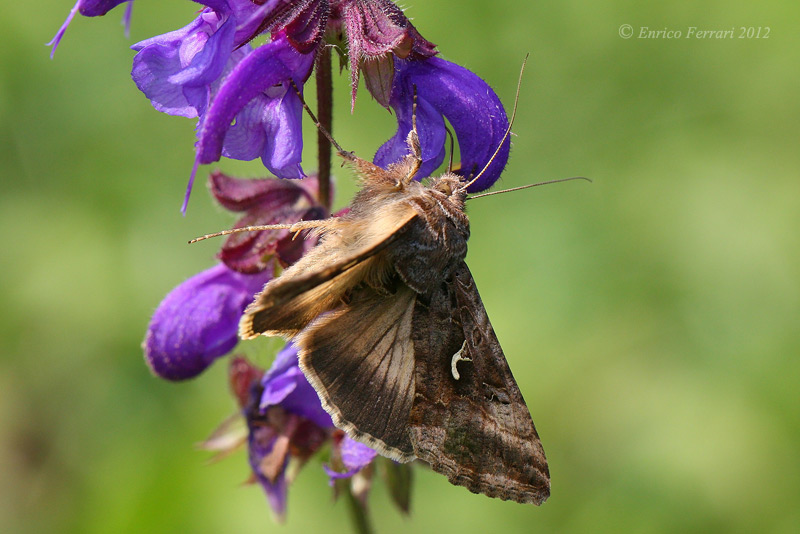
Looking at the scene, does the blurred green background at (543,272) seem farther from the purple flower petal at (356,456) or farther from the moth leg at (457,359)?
the moth leg at (457,359)

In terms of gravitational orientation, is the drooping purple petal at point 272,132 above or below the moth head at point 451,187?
above

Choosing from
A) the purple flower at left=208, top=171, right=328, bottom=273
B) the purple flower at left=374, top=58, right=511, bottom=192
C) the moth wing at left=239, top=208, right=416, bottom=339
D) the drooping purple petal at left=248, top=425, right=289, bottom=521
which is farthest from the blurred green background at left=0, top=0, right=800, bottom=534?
the purple flower at left=374, top=58, right=511, bottom=192

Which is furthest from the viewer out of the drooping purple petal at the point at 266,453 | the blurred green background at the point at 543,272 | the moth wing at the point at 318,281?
the blurred green background at the point at 543,272

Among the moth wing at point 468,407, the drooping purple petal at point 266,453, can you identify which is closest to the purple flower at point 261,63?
the moth wing at point 468,407

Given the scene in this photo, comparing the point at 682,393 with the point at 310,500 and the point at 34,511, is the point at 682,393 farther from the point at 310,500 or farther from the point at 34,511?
the point at 34,511

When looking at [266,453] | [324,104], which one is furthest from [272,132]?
[266,453]

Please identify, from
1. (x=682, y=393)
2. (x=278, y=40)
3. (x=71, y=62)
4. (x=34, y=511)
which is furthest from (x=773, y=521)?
(x=71, y=62)

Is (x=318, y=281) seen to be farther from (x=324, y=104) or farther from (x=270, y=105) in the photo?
(x=324, y=104)
